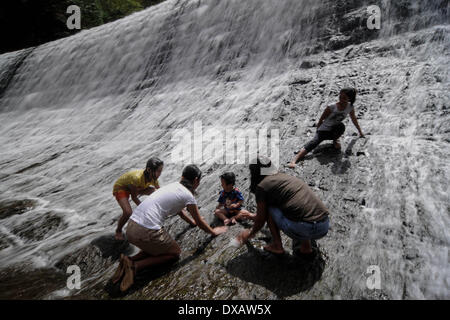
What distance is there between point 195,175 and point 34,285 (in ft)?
7.44

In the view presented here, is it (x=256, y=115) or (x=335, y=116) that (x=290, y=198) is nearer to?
(x=335, y=116)

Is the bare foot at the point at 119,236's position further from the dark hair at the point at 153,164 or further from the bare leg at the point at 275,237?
the bare leg at the point at 275,237

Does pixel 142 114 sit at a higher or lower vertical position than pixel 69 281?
higher

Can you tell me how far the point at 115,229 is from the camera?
4.14m

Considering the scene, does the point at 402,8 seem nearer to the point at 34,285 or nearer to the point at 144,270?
the point at 144,270

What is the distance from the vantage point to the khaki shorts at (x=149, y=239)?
287 centimetres

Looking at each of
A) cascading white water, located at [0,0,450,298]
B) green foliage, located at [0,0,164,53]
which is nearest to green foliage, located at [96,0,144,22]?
green foliage, located at [0,0,164,53]

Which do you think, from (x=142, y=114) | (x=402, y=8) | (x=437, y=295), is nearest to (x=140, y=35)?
(x=142, y=114)

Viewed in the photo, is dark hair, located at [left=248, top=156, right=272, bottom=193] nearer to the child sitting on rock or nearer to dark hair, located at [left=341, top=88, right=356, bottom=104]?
the child sitting on rock

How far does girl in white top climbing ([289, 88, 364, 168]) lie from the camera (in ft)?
13.3

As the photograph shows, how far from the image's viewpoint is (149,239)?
2865 mm

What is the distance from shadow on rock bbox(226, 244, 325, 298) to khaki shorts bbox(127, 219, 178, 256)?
2.45ft
